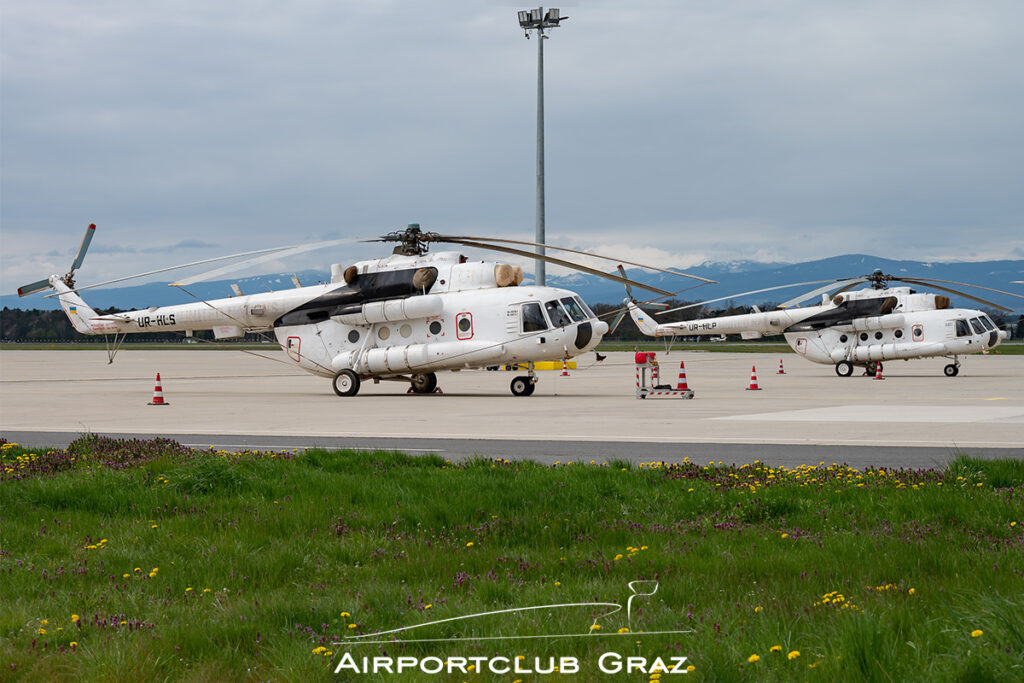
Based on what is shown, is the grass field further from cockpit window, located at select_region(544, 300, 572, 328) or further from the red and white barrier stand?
cockpit window, located at select_region(544, 300, 572, 328)

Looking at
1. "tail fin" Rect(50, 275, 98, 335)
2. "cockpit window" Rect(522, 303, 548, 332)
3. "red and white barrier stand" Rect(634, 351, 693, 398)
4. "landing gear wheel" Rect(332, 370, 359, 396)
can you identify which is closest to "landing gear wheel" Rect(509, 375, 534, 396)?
"cockpit window" Rect(522, 303, 548, 332)

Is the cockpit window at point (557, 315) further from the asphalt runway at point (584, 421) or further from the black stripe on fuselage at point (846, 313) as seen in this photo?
the black stripe on fuselage at point (846, 313)

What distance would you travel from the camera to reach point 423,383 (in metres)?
29.5

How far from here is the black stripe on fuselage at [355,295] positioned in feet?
92.0

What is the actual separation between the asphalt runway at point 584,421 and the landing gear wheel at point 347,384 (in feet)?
1.33

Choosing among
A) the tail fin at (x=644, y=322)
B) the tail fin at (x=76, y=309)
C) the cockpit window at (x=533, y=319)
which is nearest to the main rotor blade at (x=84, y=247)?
the tail fin at (x=76, y=309)

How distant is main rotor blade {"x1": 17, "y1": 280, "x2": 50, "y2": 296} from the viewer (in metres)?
31.5

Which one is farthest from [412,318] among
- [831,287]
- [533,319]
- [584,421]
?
[831,287]

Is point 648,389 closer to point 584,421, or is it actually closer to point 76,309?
point 584,421

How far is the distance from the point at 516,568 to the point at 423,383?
23507 millimetres

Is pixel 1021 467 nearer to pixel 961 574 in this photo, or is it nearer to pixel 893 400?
pixel 961 574

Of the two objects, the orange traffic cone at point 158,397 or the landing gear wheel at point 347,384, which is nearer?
the orange traffic cone at point 158,397

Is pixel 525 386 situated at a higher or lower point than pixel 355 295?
lower

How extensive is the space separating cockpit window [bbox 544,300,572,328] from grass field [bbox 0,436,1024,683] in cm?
1668
